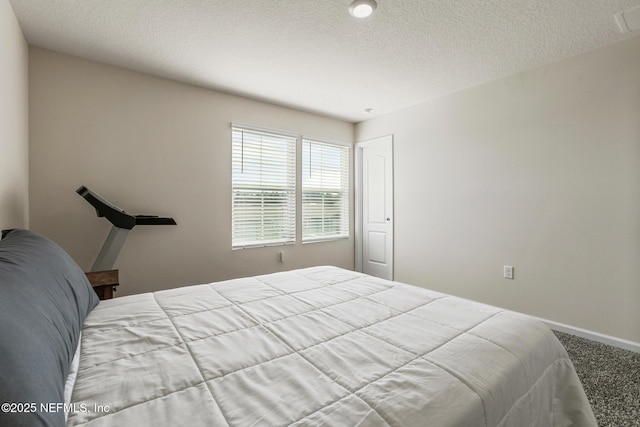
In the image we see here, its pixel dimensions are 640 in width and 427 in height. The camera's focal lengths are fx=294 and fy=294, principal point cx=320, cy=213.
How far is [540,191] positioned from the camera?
2830mm

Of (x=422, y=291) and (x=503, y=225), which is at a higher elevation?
(x=503, y=225)

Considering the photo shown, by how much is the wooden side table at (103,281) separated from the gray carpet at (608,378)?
3.12 m

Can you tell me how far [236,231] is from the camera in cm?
354

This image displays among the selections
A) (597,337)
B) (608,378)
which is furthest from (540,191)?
(608,378)

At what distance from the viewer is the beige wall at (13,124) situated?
1.76m

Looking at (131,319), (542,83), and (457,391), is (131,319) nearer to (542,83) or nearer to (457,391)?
(457,391)

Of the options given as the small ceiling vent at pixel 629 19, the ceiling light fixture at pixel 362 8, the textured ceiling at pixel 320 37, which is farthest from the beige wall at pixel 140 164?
the small ceiling vent at pixel 629 19

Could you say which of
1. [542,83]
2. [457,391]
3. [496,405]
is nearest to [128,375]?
[457,391]

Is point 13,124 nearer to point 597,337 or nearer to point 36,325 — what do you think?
point 36,325

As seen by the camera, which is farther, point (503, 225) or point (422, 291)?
point (503, 225)

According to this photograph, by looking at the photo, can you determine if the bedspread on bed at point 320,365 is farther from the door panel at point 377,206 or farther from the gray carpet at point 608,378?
the door panel at point 377,206

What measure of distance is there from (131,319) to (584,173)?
352 centimetres

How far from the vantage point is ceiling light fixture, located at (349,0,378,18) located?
190 centimetres

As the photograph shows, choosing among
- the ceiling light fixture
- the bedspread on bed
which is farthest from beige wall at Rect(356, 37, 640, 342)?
the ceiling light fixture
